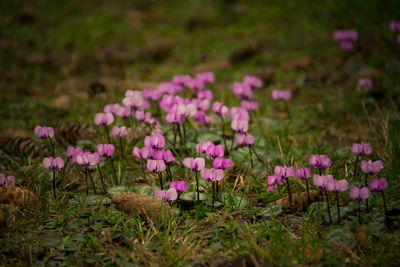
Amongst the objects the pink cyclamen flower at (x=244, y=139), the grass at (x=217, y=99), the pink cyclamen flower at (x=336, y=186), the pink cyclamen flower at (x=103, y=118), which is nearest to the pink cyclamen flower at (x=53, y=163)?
the grass at (x=217, y=99)

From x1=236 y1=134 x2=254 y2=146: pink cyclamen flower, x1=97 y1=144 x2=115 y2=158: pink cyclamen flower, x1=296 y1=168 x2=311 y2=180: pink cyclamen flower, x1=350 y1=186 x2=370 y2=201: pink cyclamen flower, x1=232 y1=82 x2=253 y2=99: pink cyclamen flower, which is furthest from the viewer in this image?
x1=232 y1=82 x2=253 y2=99: pink cyclamen flower

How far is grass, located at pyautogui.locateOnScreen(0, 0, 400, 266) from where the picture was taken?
1664mm

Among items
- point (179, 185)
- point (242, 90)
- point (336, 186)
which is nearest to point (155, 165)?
point (179, 185)

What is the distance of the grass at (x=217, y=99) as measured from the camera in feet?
5.46

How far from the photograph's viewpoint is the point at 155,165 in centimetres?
188

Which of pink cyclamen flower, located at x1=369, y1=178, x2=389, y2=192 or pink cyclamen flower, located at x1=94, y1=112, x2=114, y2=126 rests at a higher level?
pink cyclamen flower, located at x1=94, y1=112, x2=114, y2=126

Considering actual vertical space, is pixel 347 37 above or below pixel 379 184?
above

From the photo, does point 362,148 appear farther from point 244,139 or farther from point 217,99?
point 217,99

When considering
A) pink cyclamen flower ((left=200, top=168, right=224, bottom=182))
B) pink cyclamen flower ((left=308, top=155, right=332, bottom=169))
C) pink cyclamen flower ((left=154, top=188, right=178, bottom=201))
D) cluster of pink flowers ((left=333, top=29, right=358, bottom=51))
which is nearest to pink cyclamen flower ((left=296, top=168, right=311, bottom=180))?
pink cyclamen flower ((left=308, top=155, right=332, bottom=169))

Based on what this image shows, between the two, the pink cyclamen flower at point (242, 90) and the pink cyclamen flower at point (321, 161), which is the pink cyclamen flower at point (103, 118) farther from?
the pink cyclamen flower at point (321, 161)

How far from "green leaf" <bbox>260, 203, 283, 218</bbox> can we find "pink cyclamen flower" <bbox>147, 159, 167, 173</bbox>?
626 millimetres

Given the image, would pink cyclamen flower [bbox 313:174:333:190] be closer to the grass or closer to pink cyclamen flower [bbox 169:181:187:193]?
the grass

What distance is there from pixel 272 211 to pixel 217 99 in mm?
1989

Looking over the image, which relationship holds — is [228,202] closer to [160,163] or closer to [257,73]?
[160,163]
